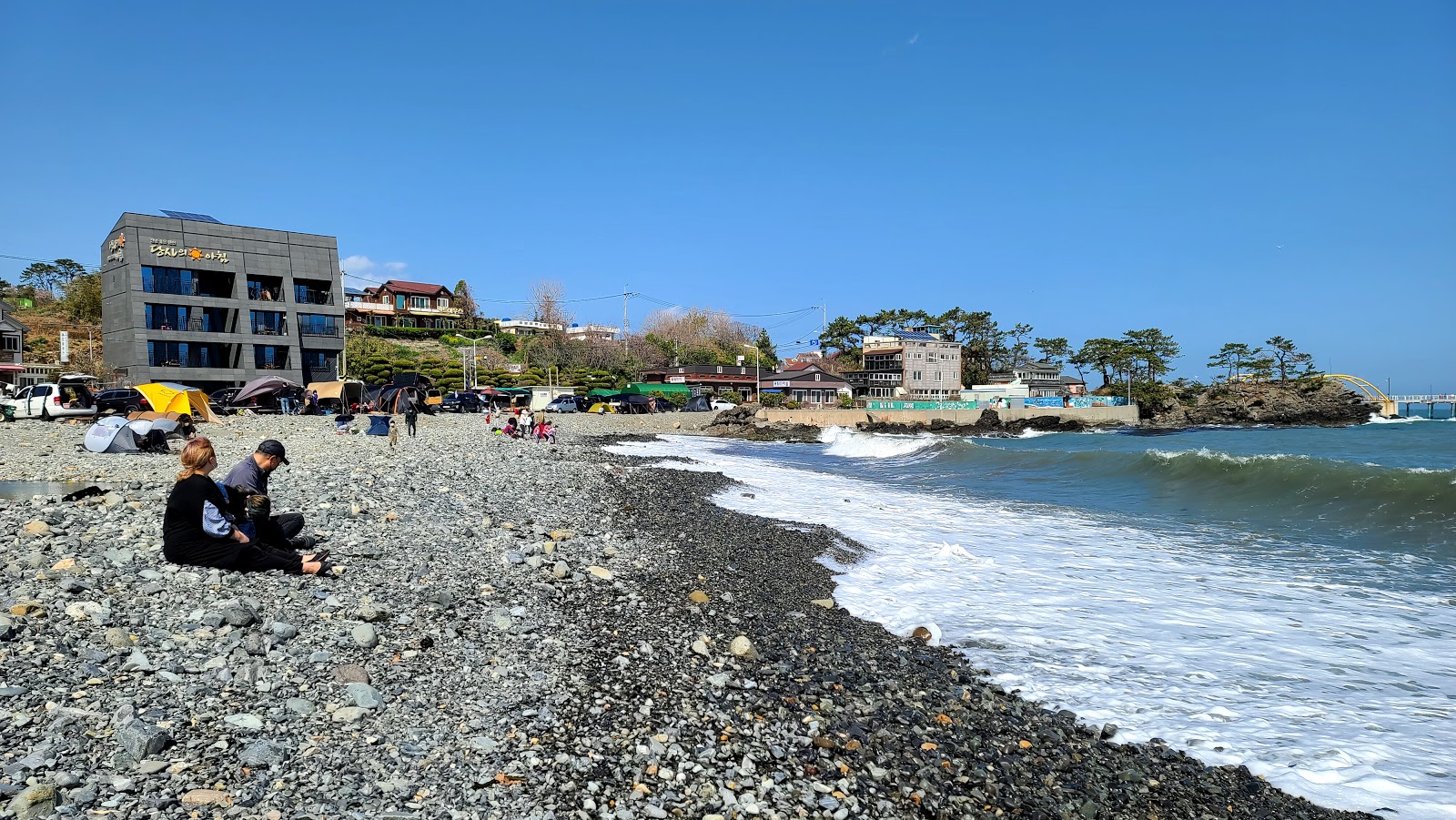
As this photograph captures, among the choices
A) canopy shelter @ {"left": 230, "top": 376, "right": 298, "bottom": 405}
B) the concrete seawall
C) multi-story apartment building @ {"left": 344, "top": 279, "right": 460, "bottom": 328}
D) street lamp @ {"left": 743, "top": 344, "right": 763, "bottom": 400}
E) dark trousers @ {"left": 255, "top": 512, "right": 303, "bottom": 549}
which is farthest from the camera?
multi-story apartment building @ {"left": 344, "top": 279, "right": 460, "bottom": 328}

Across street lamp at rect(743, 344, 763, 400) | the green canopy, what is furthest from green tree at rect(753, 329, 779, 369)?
the green canopy

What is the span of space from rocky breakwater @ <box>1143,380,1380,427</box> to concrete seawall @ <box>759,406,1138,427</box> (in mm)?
4180

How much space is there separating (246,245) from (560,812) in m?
65.1

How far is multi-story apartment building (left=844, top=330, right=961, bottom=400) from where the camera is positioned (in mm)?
85625

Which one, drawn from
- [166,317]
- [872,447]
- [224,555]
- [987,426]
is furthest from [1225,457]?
[166,317]

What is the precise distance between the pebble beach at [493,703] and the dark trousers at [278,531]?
0.45m

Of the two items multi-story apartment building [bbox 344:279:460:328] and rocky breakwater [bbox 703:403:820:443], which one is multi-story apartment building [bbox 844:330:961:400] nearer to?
rocky breakwater [bbox 703:403:820:443]

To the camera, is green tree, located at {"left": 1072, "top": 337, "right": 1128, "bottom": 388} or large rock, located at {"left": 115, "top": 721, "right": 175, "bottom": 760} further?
green tree, located at {"left": 1072, "top": 337, "right": 1128, "bottom": 388}

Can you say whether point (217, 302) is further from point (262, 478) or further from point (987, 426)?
point (987, 426)

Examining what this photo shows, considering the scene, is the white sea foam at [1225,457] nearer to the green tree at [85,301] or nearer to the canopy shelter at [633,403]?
the canopy shelter at [633,403]

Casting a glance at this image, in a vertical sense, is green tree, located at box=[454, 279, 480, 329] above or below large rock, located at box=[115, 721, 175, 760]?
above

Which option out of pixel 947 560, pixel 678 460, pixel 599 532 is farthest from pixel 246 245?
pixel 947 560

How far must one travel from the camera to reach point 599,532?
11.0 meters

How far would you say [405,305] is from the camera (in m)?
100
